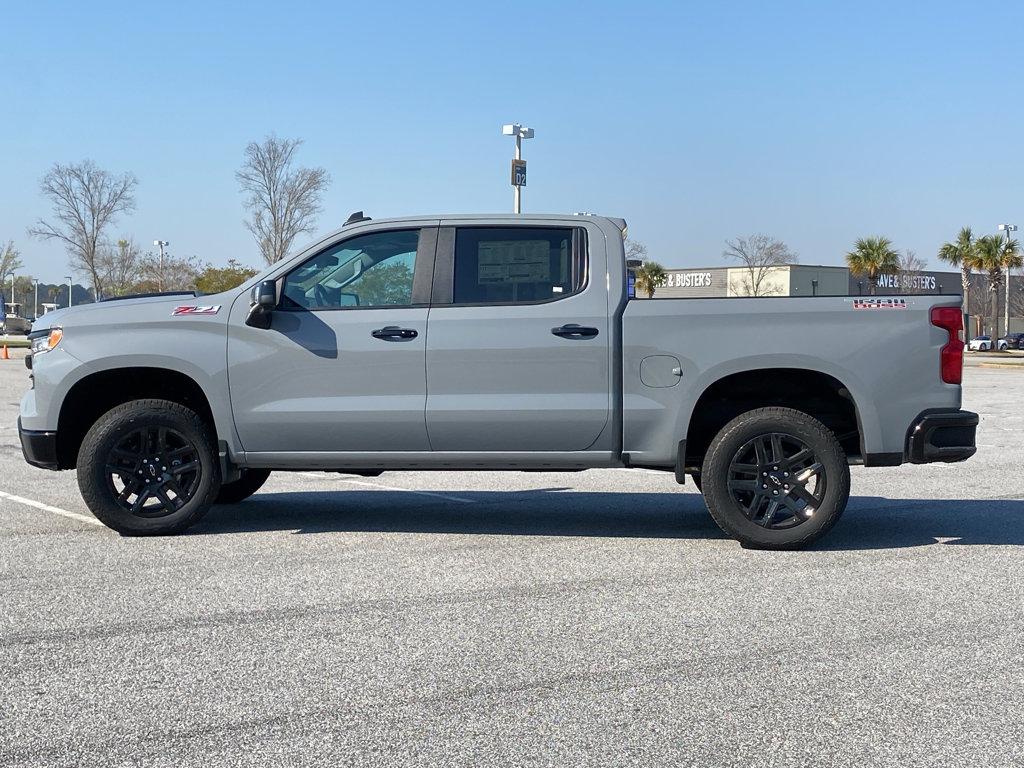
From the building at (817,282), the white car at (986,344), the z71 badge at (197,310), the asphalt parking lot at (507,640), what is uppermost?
the building at (817,282)

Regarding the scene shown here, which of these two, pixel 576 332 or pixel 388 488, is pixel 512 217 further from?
pixel 388 488

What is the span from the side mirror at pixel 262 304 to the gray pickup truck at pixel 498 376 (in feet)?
0.05

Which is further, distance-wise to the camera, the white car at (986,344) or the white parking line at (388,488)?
the white car at (986,344)

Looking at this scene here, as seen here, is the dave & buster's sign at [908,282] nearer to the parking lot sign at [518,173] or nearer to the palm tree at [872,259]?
the palm tree at [872,259]

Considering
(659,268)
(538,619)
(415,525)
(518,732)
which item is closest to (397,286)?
(415,525)

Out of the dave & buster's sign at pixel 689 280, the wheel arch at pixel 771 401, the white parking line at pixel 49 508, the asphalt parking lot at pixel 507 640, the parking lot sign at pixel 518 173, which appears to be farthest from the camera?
the dave & buster's sign at pixel 689 280

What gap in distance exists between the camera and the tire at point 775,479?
288 inches

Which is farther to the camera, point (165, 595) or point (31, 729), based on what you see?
point (165, 595)

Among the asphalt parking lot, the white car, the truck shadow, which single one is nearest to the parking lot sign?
the truck shadow

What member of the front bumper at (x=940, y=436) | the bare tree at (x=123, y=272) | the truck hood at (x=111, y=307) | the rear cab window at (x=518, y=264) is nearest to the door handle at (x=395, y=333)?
the rear cab window at (x=518, y=264)

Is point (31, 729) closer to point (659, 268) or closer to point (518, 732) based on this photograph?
point (518, 732)

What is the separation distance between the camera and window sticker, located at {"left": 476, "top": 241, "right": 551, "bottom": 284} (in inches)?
302

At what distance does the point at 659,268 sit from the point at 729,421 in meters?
84.0

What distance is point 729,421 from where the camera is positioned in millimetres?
7668
